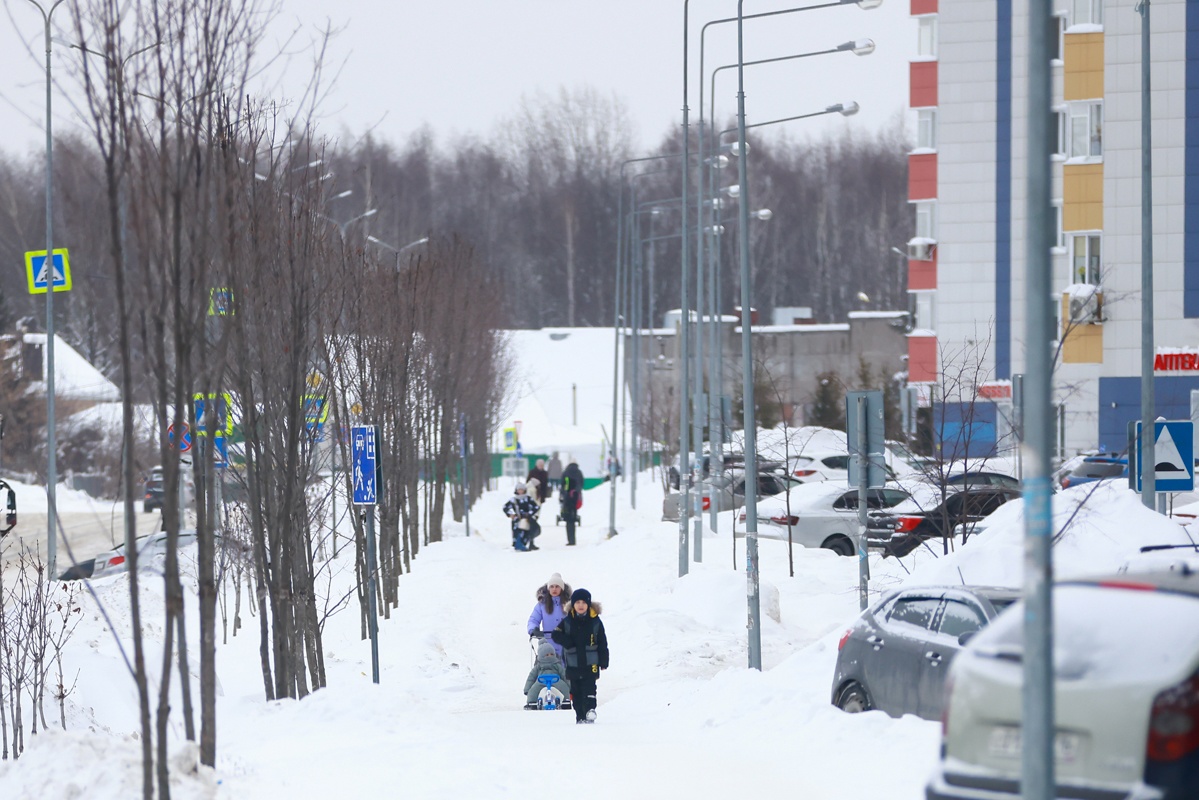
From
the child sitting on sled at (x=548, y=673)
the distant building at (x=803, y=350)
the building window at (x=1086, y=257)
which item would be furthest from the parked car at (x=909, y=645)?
the distant building at (x=803, y=350)

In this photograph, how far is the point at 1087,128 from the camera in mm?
40812

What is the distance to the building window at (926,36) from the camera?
160 ft

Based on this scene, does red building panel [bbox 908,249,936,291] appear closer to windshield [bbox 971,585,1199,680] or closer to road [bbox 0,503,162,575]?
road [bbox 0,503,162,575]

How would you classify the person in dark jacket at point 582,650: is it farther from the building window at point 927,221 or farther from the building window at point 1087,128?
the building window at point 927,221

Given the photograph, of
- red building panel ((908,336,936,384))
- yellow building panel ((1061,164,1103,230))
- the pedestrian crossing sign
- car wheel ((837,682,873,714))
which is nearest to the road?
the pedestrian crossing sign

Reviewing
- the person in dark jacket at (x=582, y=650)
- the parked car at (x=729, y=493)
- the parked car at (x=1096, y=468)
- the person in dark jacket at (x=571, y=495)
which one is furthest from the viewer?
the parked car at (x=729, y=493)

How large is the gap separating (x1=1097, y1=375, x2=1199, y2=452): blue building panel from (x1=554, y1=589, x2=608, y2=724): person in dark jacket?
2813 centimetres

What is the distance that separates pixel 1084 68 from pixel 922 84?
304 inches

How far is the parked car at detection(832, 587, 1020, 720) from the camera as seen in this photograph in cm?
1039

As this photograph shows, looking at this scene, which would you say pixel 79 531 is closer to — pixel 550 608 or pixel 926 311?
pixel 926 311

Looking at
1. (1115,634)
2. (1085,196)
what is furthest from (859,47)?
(1085,196)

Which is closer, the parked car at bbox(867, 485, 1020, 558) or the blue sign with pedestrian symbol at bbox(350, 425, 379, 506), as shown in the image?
the blue sign with pedestrian symbol at bbox(350, 425, 379, 506)

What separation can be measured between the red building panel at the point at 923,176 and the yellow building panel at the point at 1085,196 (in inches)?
277

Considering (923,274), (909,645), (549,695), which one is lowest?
(549,695)
